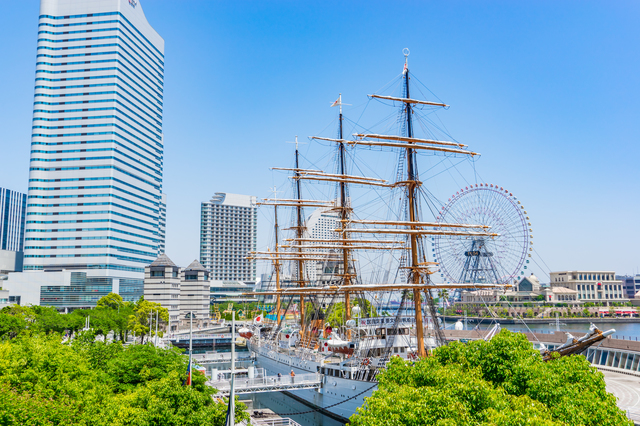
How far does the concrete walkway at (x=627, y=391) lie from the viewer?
3359 cm

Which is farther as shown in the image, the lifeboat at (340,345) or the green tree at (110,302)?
the green tree at (110,302)

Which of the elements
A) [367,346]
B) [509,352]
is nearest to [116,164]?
[367,346]

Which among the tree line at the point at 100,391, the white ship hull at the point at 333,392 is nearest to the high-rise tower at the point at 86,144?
the white ship hull at the point at 333,392

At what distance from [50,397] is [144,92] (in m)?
147

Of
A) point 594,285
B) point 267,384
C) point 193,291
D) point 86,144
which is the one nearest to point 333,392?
point 267,384

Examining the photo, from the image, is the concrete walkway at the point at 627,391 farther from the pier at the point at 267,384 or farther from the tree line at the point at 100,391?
the tree line at the point at 100,391

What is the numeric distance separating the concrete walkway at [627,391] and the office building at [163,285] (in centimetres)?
8727

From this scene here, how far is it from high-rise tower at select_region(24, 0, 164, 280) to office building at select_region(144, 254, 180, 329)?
27.9 meters

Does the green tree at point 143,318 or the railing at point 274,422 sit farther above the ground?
the green tree at point 143,318

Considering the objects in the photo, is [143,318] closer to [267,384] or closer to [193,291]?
[193,291]

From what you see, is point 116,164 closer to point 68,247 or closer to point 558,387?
point 68,247

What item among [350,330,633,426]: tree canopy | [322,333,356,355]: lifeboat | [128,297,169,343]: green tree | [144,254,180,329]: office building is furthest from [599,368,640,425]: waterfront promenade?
[144,254,180,329]: office building

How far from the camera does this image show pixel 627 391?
4069cm

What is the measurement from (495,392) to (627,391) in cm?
2725
